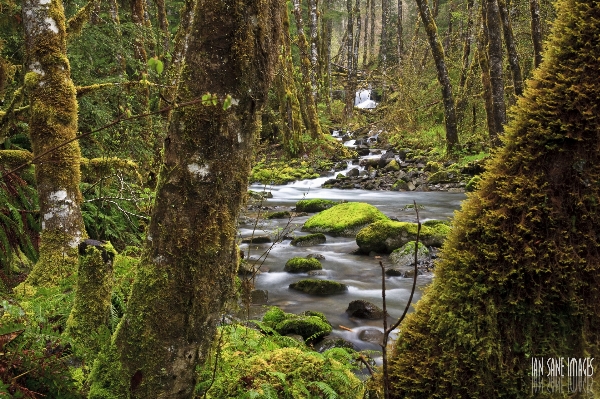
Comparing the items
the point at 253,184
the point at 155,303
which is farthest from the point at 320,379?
the point at 253,184

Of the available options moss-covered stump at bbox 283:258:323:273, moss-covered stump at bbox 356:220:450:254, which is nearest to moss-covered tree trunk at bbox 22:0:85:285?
moss-covered stump at bbox 283:258:323:273

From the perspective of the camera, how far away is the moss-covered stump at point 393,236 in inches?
389

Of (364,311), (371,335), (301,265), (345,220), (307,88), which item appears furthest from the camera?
(307,88)

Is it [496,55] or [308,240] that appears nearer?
[308,240]

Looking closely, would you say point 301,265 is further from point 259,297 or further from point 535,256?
point 535,256

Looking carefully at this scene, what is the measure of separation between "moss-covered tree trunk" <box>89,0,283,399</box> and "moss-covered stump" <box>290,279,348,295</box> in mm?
5896

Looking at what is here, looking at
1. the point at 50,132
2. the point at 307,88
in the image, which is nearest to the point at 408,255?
the point at 50,132

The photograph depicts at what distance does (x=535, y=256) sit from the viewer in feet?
7.29

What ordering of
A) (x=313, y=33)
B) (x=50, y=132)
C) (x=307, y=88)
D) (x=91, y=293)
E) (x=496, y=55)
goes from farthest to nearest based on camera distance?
1. (x=313, y=33)
2. (x=307, y=88)
3. (x=496, y=55)
4. (x=50, y=132)
5. (x=91, y=293)

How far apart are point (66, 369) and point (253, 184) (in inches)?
674

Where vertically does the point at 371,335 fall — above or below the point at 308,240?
below

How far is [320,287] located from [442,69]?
12069 millimetres

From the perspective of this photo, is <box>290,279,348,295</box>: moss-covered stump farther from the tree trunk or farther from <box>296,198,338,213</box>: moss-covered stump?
the tree trunk

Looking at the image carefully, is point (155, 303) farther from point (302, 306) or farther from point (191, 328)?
point (302, 306)
